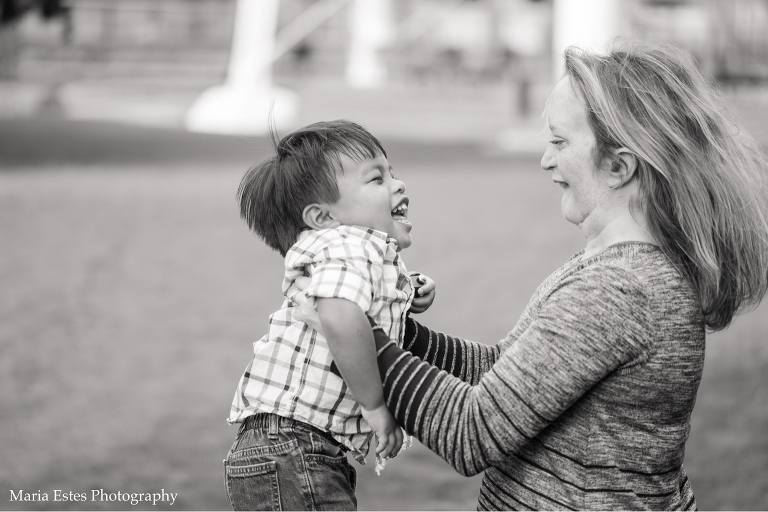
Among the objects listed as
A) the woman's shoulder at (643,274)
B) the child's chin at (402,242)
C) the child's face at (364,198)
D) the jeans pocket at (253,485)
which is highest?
the child's face at (364,198)

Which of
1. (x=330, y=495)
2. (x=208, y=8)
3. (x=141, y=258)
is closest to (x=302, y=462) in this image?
(x=330, y=495)

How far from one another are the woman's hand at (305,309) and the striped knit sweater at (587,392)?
138mm

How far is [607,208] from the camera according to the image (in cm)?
177

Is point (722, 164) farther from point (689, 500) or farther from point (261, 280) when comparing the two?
point (261, 280)

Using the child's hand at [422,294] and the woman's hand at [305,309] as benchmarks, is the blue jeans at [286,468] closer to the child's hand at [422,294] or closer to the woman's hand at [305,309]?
the woman's hand at [305,309]

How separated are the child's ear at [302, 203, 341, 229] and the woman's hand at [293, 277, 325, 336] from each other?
0.12 m

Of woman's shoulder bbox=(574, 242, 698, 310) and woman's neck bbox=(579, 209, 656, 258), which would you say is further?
woman's neck bbox=(579, 209, 656, 258)

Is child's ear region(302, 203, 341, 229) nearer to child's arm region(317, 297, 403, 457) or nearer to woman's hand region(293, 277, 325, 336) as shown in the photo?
woman's hand region(293, 277, 325, 336)

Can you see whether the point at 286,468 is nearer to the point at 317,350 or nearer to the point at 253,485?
the point at 253,485

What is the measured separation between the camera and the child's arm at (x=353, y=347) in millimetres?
1633

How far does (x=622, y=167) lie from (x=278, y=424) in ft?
2.80

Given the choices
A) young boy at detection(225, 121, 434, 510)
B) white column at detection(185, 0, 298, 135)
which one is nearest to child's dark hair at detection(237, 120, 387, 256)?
young boy at detection(225, 121, 434, 510)

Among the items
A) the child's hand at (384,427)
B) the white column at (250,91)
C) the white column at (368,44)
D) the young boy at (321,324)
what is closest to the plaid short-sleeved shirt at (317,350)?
the young boy at (321,324)

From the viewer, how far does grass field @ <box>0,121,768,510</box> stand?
4.19 meters
